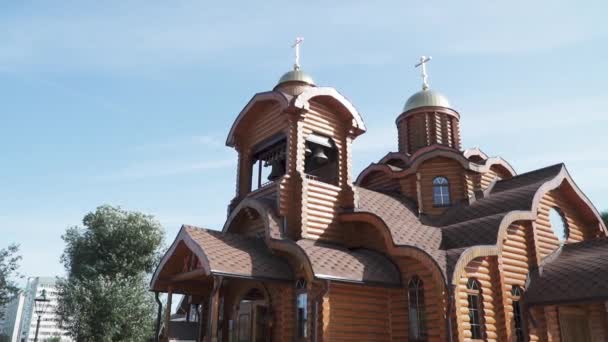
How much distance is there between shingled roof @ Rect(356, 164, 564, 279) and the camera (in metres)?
12.6

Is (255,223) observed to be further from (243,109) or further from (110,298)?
(110,298)

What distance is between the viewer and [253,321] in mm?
12805

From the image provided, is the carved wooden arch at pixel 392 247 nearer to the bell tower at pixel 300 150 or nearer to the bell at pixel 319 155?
the bell tower at pixel 300 150

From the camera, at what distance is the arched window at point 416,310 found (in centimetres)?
1205

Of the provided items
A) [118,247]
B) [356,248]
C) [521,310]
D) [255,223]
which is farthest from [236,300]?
[118,247]

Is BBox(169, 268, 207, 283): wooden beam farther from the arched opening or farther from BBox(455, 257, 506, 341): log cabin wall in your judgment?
BBox(455, 257, 506, 341): log cabin wall

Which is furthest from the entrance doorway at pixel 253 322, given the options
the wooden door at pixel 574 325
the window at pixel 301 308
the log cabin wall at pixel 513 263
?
the wooden door at pixel 574 325

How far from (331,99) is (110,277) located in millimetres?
16820

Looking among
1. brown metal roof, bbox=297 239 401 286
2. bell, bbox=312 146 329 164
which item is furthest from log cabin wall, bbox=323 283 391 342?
bell, bbox=312 146 329 164

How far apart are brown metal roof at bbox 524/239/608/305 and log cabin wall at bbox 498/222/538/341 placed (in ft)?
1.11

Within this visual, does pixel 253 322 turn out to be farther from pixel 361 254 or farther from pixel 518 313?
pixel 518 313

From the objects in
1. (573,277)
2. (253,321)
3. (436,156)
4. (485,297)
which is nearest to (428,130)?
(436,156)

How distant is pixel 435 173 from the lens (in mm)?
17984

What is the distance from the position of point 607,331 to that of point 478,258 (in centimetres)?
499
